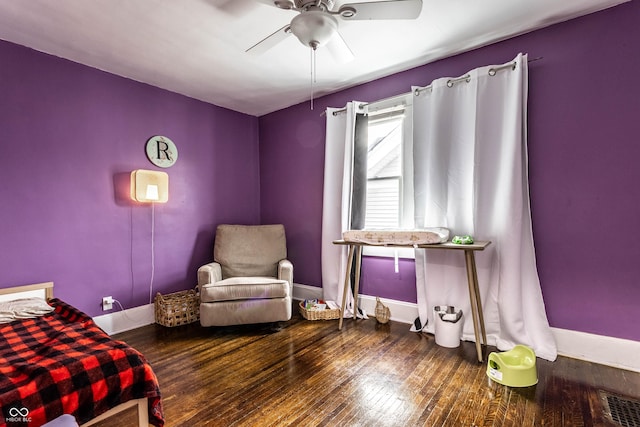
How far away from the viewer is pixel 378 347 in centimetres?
251

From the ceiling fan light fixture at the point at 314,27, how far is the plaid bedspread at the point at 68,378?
1829mm

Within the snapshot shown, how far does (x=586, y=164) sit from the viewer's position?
2.21 metres

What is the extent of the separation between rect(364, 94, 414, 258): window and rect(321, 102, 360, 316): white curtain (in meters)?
0.23

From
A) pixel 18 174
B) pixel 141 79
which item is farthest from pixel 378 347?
pixel 141 79

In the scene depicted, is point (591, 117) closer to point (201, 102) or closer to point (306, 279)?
point (306, 279)

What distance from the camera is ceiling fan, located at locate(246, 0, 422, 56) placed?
165 centimetres

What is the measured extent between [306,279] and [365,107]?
2.03m

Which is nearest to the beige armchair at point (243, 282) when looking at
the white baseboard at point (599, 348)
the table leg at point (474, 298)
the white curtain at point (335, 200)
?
the white curtain at point (335, 200)

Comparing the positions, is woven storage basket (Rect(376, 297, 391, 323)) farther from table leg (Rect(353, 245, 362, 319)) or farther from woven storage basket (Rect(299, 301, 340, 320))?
woven storage basket (Rect(299, 301, 340, 320))

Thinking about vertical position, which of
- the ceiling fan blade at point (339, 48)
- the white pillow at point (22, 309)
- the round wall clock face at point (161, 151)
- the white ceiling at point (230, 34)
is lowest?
the white pillow at point (22, 309)

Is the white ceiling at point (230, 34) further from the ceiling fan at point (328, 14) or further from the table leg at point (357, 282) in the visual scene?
the table leg at point (357, 282)

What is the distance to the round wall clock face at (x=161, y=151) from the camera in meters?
3.21

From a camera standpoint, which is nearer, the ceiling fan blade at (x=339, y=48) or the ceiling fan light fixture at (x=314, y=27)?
the ceiling fan light fixture at (x=314, y=27)

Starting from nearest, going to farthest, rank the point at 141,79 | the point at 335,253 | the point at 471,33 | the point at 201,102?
the point at 471,33, the point at 141,79, the point at 335,253, the point at 201,102
